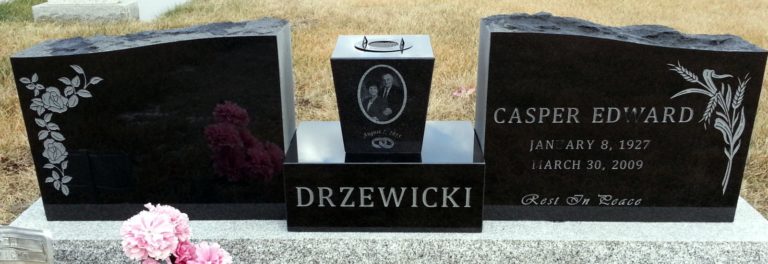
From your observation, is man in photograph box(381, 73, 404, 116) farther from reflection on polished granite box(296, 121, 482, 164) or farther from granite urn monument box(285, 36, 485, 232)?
reflection on polished granite box(296, 121, 482, 164)

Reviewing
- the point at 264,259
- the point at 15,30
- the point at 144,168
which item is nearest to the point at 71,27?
the point at 15,30

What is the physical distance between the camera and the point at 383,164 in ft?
8.23

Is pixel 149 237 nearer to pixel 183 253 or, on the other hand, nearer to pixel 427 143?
pixel 183 253

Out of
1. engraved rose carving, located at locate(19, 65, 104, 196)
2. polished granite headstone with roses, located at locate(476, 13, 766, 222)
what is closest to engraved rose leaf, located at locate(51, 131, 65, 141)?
engraved rose carving, located at locate(19, 65, 104, 196)

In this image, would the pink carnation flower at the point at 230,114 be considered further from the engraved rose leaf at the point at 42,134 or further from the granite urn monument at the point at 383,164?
the engraved rose leaf at the point at 42,134

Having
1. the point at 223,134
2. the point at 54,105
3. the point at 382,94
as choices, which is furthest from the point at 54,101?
the point at 382,94

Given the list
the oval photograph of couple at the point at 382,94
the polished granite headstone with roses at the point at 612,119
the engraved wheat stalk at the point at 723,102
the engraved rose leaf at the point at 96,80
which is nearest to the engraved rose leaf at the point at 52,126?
the engraved rose leaf at the point at 96,80

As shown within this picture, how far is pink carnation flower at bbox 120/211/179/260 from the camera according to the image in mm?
1679

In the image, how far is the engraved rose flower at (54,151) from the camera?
8.55 ft

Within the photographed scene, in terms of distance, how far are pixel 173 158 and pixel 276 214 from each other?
0.47 meters

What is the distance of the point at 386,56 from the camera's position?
8.00ft

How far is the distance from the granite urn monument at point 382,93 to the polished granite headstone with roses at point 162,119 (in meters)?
0.27

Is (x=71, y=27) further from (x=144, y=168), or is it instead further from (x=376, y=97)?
(x=376, y=97)

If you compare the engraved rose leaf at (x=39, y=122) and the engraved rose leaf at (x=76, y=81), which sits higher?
the engraved rose leaf at (x=76, y=81)
